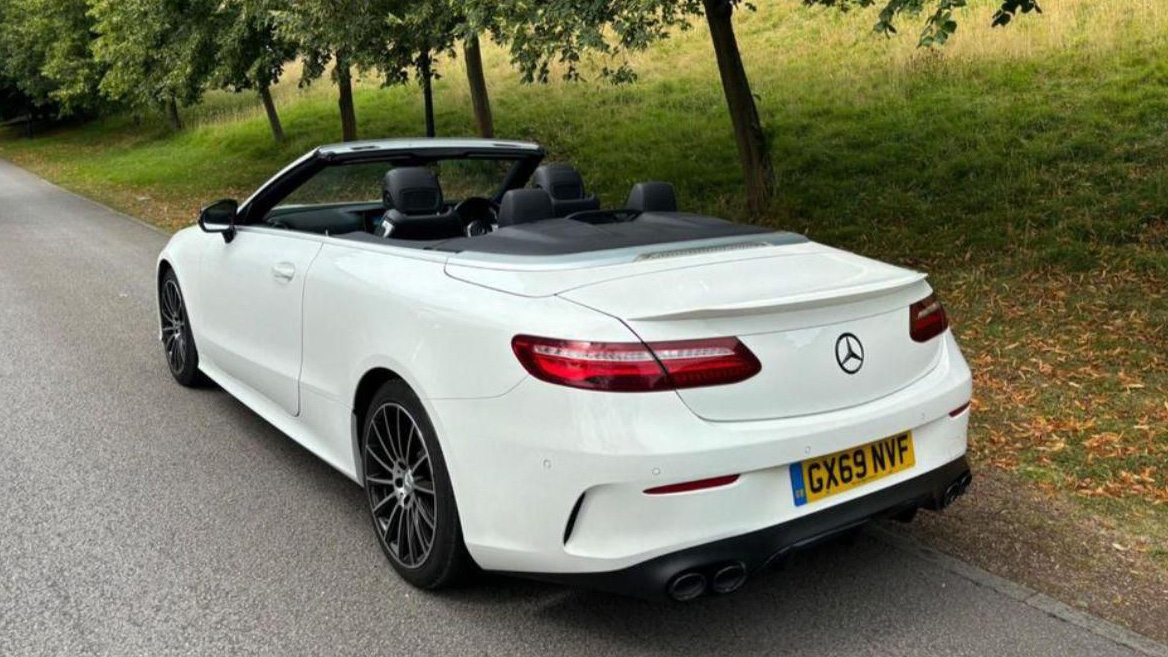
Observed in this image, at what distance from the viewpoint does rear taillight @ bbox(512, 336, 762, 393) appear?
2648 millimetres

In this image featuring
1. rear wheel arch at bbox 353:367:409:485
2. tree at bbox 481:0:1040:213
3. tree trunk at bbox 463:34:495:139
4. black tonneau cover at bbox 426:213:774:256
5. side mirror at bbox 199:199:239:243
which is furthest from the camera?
tree trunk at bbox 463:34:495:139

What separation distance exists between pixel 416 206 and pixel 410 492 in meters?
1.35

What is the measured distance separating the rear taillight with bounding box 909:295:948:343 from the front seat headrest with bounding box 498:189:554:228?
1484 millimetres

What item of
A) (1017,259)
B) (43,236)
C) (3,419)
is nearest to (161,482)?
(3,419)

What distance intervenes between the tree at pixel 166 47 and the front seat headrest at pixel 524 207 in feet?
44.4

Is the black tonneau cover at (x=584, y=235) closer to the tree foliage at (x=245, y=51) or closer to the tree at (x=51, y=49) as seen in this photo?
the tree foliage at (x=245, y=51)

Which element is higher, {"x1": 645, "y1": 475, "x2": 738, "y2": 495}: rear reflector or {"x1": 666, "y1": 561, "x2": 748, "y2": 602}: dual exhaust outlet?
{"x1": 645, "y1": 475, "x2": 738, "y2": 495}: rear reflector

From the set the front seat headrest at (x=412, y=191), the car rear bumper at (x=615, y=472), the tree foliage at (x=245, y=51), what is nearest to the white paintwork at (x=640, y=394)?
the car rear bumper at (x=615, y=472)

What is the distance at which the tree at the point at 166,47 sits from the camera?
16.2 metres

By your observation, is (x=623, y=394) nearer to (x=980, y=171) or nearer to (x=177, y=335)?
(x=177, y=335)

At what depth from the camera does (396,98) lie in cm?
2517

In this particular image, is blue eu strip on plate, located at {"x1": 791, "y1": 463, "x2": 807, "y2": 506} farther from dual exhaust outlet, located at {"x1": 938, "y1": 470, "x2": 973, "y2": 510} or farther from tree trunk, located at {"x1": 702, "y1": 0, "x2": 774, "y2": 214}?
tree trunk, located at {"x1": 702, "y1": 0, "x2": 774, "y2": 214}

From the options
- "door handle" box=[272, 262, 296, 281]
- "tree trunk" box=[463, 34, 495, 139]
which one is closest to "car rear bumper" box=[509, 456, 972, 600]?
"door handle" box=[272, 262, 296, 281]

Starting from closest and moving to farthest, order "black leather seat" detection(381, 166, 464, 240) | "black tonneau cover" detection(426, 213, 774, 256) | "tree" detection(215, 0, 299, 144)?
1. "black tonneau cover" detection(426, 213, 774, 256)
2. "black leather seat" detection(381, 166, 464, 240)
3. "tree" detection(215, 0, 299, 144)
